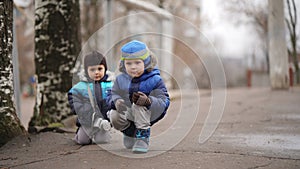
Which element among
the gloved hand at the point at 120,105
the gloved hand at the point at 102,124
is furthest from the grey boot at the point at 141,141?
the gloved hand at the point at 102,124

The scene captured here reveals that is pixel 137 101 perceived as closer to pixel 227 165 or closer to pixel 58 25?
pixel 227 165

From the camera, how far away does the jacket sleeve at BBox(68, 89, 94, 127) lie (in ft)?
15.4

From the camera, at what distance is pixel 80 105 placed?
15.4 feet

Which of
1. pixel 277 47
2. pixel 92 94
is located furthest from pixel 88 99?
pixel 277 47

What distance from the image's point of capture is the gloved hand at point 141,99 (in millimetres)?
3955

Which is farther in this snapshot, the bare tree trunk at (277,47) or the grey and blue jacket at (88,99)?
the bare tree trunk at (277,47)

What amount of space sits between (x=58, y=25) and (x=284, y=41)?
340 inches

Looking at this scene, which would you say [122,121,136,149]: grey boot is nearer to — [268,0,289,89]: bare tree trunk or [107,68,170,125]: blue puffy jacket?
[107,68,170,125]: blue puffy jacket

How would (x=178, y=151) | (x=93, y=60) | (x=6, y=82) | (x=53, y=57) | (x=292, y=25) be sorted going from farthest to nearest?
1. (x=292, y=25)
2. (x=53, y=57)
3. (x=6, y=82)
4. (x=93, y=60)
5. (x=178, y=151)

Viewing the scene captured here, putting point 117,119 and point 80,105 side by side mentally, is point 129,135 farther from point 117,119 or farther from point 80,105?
point 80,105

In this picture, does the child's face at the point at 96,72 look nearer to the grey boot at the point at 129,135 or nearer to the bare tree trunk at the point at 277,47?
the grey boot at the point at 129,135

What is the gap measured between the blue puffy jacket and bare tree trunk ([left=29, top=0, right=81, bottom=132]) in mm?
2477

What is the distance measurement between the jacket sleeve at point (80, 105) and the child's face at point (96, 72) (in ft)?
0.83

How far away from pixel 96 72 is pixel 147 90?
78cm
